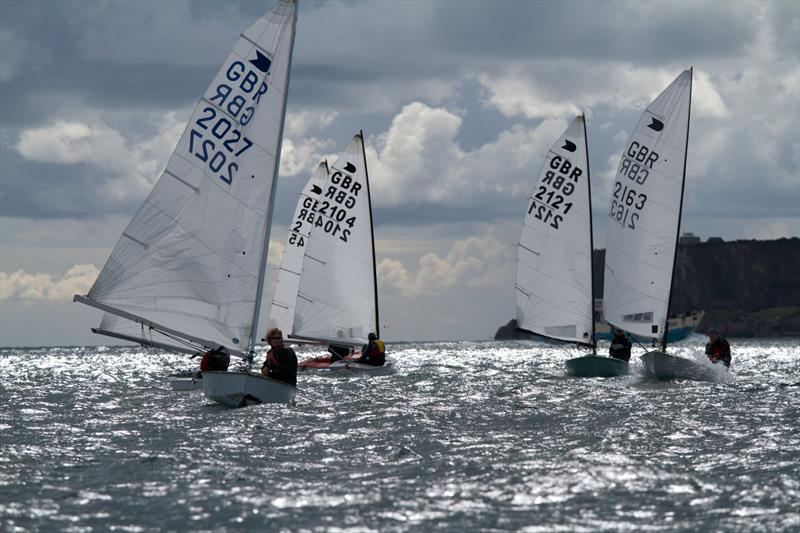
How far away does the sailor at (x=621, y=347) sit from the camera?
32156 mm

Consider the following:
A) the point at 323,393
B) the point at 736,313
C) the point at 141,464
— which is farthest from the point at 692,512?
the point at 736,313

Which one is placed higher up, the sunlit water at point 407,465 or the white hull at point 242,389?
→ the white hull at point 242,389

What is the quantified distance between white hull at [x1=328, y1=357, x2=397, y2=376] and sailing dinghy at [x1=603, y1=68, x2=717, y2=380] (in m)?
6.67

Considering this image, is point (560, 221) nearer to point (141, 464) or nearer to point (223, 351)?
point (223, 351)

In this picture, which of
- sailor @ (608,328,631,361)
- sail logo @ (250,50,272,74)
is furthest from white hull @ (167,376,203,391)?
sailor @ (608,328,631,361)

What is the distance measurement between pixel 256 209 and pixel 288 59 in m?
2.85

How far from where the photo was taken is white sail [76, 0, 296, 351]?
20969 mm

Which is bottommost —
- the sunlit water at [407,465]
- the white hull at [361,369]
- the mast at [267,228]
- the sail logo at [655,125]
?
the sunlit water at [407,465]

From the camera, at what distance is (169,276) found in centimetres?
2103

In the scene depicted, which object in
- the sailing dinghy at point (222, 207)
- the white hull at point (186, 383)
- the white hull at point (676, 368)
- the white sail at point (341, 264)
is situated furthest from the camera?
the white sail at point (341, 264)

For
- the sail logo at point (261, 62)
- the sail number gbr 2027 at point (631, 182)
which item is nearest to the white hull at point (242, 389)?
the sail logo at point (261, 62)

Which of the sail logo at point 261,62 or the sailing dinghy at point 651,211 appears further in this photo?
the sailing dinghy at point 651,211

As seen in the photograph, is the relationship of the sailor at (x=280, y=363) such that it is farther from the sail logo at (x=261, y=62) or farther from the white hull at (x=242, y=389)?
the sail logo at (x=261, y=62)

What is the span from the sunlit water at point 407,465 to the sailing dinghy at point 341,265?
1192 cm
